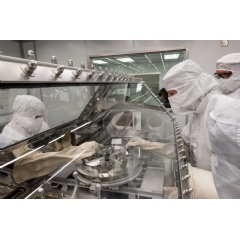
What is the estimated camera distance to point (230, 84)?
178cm

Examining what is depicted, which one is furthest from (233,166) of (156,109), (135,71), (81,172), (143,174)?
(135,71)

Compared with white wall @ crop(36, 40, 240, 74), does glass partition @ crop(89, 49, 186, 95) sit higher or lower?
lower

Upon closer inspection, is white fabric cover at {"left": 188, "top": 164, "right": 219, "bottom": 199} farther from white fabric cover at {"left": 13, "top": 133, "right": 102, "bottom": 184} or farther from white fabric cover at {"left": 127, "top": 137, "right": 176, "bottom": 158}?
white fabric cover at {"left": 13, "top": 133, "right": 102, "bottom": 184}

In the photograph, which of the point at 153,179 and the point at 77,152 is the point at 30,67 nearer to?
the point at 77,152

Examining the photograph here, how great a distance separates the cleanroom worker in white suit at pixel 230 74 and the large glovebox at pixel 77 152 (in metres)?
0.76

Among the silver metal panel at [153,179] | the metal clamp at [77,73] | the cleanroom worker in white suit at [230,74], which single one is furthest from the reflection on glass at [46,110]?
the cleanroom worker in white suit at [230,74]

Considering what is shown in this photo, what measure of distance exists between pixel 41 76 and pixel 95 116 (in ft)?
3.54

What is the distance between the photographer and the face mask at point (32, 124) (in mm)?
1291

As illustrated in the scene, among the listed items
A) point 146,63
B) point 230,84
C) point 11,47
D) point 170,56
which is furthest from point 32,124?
point 146,63

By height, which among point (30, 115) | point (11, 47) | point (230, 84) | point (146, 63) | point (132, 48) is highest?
point (11, 47)

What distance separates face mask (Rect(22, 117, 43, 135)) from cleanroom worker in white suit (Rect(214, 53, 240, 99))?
5.91ft

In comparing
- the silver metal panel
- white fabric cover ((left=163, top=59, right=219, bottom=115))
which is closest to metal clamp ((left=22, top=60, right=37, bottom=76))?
the silver metal panel

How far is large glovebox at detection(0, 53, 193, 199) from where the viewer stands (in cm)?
76

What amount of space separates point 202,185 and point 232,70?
1261 mm
